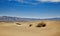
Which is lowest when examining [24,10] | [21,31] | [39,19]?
[21,31]

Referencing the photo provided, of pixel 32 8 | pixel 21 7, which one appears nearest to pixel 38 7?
pixel 32 8

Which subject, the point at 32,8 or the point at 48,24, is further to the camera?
the point at 48,24

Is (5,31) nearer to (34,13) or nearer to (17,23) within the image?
(17,23)

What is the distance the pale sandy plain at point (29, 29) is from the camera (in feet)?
4.30

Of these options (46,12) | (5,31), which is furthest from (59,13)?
(5,31)

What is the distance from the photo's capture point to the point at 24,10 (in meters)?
1.35

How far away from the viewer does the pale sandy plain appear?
1312 millimetres

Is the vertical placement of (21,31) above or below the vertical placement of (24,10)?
below

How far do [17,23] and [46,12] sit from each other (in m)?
0.33

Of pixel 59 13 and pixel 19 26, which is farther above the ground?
pixel 59 13

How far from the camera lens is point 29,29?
140 cm

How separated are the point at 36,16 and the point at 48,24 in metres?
0.20

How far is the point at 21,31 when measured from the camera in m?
1.34

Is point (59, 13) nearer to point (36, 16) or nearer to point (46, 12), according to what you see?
point (46, 12)
